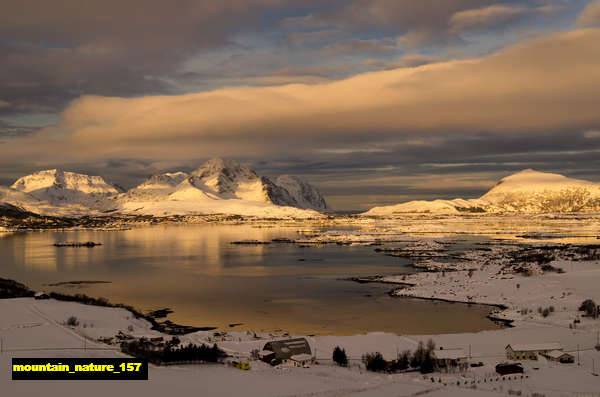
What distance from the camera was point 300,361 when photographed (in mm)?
23281

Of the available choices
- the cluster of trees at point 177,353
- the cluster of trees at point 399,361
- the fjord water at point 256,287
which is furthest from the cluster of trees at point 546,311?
the cluster of trees at point 177,353

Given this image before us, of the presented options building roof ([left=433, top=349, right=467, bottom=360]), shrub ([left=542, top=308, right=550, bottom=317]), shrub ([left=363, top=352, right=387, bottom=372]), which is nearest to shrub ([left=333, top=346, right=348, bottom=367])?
shrub ([left=363, top=352, right=387, bottom=372])

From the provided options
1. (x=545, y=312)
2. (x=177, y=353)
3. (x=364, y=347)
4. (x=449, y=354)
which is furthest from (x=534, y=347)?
(x=177, y=353)

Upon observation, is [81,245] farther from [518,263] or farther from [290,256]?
[518,263]

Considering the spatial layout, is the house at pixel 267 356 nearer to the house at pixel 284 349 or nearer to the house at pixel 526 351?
the house at pixel 284 349

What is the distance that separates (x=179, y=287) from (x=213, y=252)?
106 ft

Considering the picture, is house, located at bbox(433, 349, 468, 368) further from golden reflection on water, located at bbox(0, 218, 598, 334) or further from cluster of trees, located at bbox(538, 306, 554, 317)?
cluster of trees, located at bbox(538, 306, 554, 317)

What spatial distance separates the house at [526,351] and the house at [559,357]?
0.61 ft

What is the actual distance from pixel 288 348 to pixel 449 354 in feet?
21.7

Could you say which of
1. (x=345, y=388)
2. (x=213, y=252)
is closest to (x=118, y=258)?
(x=213, y=252)

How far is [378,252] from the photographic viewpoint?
74.7 meters

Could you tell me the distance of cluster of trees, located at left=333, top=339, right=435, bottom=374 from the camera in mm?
23062

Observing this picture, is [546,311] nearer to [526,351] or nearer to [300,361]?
[526,351]

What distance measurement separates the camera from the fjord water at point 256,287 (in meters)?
33.9
